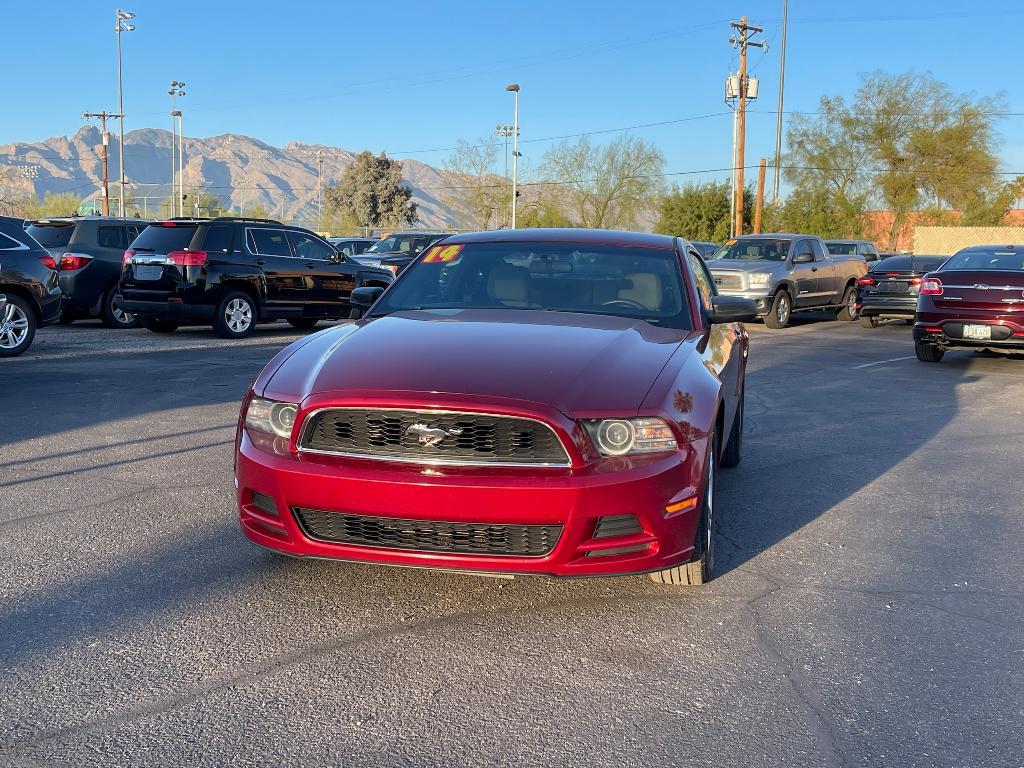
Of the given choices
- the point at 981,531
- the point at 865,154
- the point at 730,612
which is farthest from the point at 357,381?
the point at 865,154

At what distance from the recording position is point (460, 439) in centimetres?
384

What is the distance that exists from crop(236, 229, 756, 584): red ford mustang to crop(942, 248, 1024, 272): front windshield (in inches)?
407

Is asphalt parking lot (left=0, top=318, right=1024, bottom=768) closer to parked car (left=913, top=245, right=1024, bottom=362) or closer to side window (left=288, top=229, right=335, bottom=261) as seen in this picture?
parked car (left=913, top=245, right=1024, bottom=362)

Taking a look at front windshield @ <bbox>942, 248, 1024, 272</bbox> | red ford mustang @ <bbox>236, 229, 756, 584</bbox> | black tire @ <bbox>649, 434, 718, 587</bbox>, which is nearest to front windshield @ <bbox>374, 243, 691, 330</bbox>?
red ford mustang @ <bbox>236, 229, 756, 584</bbox>

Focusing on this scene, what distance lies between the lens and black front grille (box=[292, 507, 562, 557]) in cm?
385

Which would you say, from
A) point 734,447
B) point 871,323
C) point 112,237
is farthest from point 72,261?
point 871,323

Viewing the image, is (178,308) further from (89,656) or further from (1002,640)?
(1002,640)

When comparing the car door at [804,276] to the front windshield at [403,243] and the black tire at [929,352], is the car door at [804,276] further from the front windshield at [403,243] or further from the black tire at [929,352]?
the front windshield at [403,243]

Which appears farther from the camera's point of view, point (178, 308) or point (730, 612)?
point (178, 308)

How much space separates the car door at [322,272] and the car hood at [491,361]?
12.2 m

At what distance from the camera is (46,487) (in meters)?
6.11

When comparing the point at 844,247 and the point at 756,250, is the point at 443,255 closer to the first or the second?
the point at 756,250

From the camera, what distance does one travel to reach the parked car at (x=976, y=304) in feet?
42.3

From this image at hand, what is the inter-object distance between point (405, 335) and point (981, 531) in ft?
10.7
